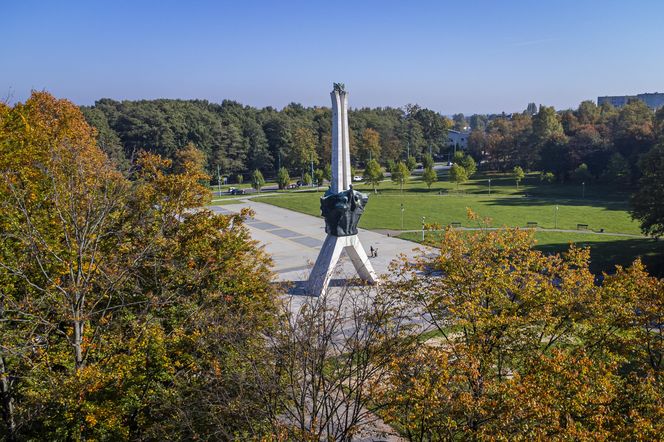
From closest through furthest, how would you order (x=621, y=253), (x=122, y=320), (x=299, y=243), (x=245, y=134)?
(x=122, y=320) < (x=621, y=253) < (x=299, y=243) < (x=245, y=134)

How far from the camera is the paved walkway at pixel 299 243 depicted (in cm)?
3192

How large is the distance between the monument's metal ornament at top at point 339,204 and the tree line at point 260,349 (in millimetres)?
9554

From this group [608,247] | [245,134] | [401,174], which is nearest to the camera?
[608,247]

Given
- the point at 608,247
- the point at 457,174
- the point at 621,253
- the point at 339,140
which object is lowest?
the point at 621,253

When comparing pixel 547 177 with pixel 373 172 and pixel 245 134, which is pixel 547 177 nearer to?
pixel 373 172

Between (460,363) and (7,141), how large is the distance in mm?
17909

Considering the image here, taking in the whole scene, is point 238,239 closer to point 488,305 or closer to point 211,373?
point 211,373

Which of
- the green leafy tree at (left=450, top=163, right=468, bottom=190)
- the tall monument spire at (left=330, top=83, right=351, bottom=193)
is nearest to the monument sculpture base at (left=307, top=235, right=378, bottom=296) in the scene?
the tall monument spire at (left=330, top=83, right=351, bottom=193)

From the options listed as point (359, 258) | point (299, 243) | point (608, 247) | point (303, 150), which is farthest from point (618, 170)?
point (359, 258)

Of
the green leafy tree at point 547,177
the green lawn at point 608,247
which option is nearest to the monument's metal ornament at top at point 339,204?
the green lawn at point 608,247

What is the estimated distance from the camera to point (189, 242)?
15.8 m

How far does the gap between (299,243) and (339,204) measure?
13.9m

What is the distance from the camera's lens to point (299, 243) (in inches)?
1533

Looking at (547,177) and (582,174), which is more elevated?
(582,174)
